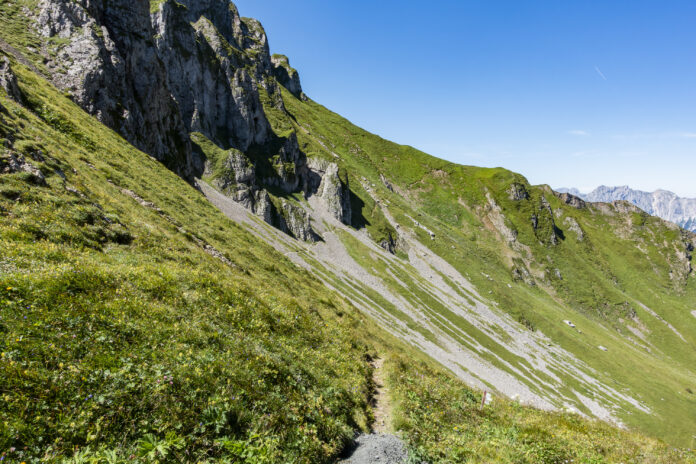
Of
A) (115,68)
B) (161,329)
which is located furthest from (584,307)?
(115,68)

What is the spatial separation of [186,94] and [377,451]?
12749 cm

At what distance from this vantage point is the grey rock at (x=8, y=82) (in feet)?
83.3

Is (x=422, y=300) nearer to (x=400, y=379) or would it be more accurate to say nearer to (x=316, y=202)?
(x=316, y=202)

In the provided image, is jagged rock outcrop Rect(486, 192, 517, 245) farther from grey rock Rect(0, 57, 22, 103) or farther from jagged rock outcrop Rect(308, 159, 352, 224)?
grey rock Rect(0, 57, 22, 103)

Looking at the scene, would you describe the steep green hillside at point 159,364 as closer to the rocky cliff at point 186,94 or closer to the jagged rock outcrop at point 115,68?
the jagged rock outcrop at point 115,68

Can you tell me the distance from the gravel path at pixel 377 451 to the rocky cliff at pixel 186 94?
6119cm

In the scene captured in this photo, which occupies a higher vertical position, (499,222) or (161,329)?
(499,222)

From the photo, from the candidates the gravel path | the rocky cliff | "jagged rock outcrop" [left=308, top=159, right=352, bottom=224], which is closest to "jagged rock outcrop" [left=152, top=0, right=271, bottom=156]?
the rocky cliff

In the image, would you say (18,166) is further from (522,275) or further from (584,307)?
(584,307)

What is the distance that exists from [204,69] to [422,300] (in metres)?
119

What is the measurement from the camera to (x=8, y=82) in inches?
1014

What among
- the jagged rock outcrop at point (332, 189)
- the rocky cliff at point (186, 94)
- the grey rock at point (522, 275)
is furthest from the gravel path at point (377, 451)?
the grey rock at point (522, 275)

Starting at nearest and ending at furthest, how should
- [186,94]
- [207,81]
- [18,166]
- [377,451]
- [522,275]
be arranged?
[377,451] < [18,166] < [186,94] < [207,81] < [522,275]

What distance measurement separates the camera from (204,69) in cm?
11656
